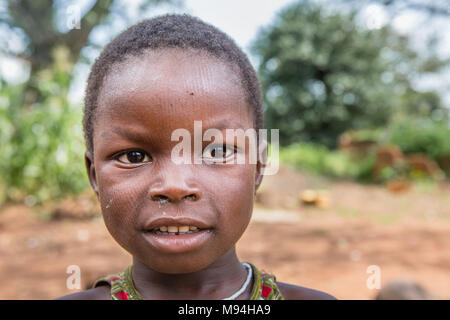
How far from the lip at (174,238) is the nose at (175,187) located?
A: 2.3 inches

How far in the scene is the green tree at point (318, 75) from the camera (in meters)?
16.9

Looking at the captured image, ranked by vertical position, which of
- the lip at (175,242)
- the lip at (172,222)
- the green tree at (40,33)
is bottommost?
the lip at (175,242)

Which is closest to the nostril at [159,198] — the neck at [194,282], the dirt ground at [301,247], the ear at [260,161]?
the neck at [194,282]

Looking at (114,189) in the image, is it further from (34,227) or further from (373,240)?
(34,227)

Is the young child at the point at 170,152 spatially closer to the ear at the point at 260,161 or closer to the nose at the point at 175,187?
the nose at the point at 175,187

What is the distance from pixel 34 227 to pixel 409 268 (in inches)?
208

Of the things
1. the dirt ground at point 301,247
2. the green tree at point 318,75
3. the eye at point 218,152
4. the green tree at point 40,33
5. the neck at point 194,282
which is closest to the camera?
the eye at point 218,152

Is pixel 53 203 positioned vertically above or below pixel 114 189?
above

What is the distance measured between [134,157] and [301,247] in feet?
14.5

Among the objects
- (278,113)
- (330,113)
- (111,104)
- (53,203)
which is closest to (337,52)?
(330,113)

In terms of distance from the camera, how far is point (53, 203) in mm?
6910

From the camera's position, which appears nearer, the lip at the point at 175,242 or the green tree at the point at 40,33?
the lip at the point at 175,242

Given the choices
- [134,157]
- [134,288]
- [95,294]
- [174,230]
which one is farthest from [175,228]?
[95,294]

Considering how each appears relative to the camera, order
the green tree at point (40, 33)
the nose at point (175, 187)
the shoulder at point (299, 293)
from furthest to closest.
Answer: the green tree at point (40, 33)
the shoulder at point (299, 293)
the nose at point (175, 187)
